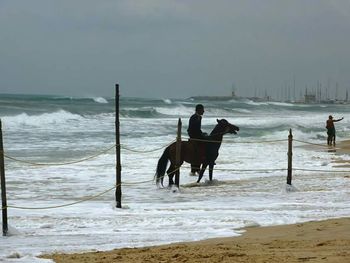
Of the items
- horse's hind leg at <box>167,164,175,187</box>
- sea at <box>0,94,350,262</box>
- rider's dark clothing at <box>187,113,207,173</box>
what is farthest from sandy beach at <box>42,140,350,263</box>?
rider's dark clothing at <box>187,113,207,173</box>

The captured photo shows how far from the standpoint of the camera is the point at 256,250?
6383mm

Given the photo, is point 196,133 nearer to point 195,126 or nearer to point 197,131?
point 197,131

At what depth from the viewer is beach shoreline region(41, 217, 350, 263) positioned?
5.89 meters

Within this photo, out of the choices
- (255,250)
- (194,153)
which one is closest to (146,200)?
(194,153)

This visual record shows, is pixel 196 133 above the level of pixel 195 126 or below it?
below

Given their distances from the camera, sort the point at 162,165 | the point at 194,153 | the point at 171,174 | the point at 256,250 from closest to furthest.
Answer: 1. the point at 256,250
2. the point at 171,174
3. the point at 162,165
4. the point at 194,153

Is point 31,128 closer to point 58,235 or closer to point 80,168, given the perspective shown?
point 80,168

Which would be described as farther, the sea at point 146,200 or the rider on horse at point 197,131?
the rider on horse at point 197,131

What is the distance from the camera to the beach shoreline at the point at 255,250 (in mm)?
5891

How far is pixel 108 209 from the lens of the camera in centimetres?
990

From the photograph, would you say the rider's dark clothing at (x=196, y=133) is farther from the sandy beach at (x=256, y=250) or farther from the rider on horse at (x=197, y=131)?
the sandy beach at (x=256, y=250)

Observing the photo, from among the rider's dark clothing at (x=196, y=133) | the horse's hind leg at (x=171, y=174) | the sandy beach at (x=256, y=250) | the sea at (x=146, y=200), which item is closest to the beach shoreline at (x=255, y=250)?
the sandy beach at (x=256, y=250)

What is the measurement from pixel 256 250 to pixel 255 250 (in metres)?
0.01

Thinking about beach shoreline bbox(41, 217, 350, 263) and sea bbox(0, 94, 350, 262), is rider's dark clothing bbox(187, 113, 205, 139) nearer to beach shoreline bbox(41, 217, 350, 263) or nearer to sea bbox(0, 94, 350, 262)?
sea bbox(0, 94, 350, 262)
